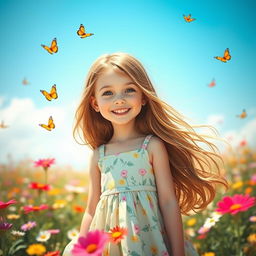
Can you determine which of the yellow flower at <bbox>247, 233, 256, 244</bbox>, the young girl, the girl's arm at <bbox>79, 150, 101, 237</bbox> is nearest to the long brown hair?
the young girl

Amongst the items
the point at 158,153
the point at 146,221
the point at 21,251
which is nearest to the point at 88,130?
the point at 158,153

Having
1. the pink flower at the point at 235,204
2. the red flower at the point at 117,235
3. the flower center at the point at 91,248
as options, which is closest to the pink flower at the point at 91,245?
the flower center at the point at 91,248

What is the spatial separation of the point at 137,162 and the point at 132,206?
31 cm

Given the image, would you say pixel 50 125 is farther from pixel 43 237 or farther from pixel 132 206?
pixel 43 237

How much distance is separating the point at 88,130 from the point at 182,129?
783 mm

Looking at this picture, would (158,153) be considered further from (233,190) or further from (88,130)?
(233,190)

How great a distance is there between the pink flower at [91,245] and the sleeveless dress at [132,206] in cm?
81

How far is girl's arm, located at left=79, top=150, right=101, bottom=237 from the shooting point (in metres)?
2.57

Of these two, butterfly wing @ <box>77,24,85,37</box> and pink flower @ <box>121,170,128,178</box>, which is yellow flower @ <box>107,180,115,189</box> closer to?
pink flower @ <box>121,170,128,178</box>

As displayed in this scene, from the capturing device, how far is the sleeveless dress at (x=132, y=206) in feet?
7.28

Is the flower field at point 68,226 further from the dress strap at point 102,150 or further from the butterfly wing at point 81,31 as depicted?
the butterfly wing at point 81,31

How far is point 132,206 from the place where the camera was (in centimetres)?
231

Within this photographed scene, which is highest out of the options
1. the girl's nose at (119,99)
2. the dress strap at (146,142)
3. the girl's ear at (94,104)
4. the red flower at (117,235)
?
the girl's ear at (94,104)

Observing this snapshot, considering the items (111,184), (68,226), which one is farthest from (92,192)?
(68,226)
